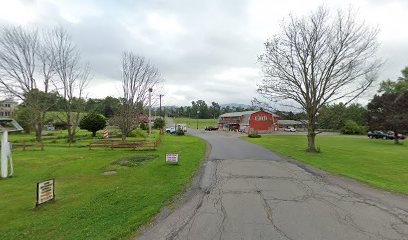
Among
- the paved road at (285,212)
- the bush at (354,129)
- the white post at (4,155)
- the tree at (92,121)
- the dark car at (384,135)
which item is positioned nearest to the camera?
the paved road at (285,212)

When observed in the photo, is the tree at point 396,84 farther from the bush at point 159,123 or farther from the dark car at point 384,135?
the bush at point 159,123

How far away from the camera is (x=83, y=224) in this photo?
5.46 metres

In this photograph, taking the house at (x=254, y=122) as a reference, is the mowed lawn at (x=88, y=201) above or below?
below

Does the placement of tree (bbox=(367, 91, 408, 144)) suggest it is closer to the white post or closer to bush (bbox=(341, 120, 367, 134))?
bush (bbox=(341, 120, 367, 134))

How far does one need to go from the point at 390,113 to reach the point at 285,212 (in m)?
40.9

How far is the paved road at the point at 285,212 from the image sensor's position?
505 cm

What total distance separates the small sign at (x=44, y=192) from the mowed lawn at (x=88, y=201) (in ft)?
0.66

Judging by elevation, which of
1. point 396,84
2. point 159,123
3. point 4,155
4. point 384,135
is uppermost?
point 396,84

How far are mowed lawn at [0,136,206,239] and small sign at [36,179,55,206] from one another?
0.66 ft

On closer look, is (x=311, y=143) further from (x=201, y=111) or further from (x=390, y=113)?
(x=201, y=111)

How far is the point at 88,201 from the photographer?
23.5 ft

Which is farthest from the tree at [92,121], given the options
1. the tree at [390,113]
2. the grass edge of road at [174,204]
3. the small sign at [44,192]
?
the tree at [390,113]

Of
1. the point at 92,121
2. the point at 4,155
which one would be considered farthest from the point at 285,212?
the point at 92,121

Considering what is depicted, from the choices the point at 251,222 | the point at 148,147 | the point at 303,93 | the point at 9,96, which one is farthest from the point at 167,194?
the point at 9,96
